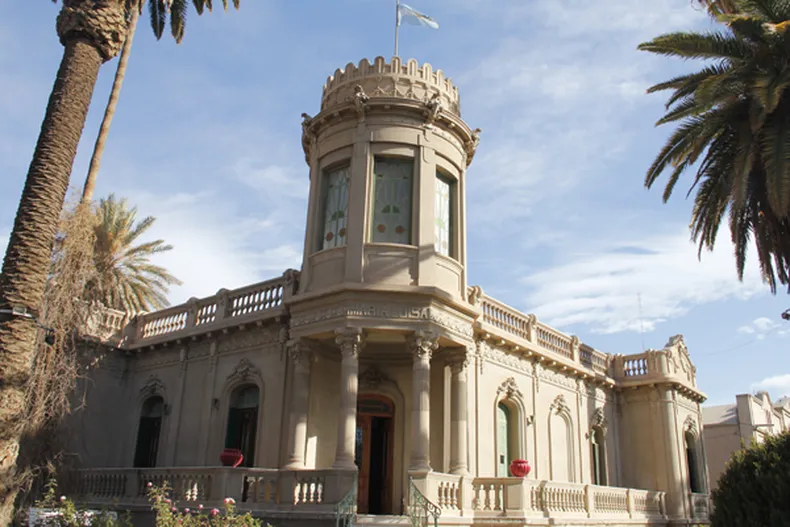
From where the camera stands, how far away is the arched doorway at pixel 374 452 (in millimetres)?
17234

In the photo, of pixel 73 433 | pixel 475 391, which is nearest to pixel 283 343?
pixel 475 391

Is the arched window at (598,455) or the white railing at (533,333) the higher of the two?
the white railing at (533,333)

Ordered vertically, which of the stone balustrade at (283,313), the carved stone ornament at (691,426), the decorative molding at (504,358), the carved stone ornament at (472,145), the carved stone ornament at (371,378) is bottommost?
the carved stone ornament at (371,378)

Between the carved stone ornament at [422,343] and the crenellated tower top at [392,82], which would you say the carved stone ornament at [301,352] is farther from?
the crenellated tower top at [392,82]

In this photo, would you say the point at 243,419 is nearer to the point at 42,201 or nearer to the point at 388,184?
the point at 388,184

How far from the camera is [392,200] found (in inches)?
669

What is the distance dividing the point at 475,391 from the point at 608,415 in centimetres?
888

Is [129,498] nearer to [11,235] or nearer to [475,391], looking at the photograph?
[11,235]

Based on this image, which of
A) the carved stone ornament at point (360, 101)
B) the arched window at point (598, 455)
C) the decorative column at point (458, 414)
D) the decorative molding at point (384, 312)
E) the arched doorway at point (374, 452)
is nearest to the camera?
the decorative molding at point (384, 312)

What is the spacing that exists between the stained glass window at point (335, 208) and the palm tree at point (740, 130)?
7798mm

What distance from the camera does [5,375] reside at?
38.5ft

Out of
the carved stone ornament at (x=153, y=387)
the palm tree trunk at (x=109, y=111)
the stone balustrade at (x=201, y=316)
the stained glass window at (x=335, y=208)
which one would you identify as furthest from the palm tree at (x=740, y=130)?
the palm tree trunk at (x=109, y=111)

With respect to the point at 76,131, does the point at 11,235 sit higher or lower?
lower

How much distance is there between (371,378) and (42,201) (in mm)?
8538
